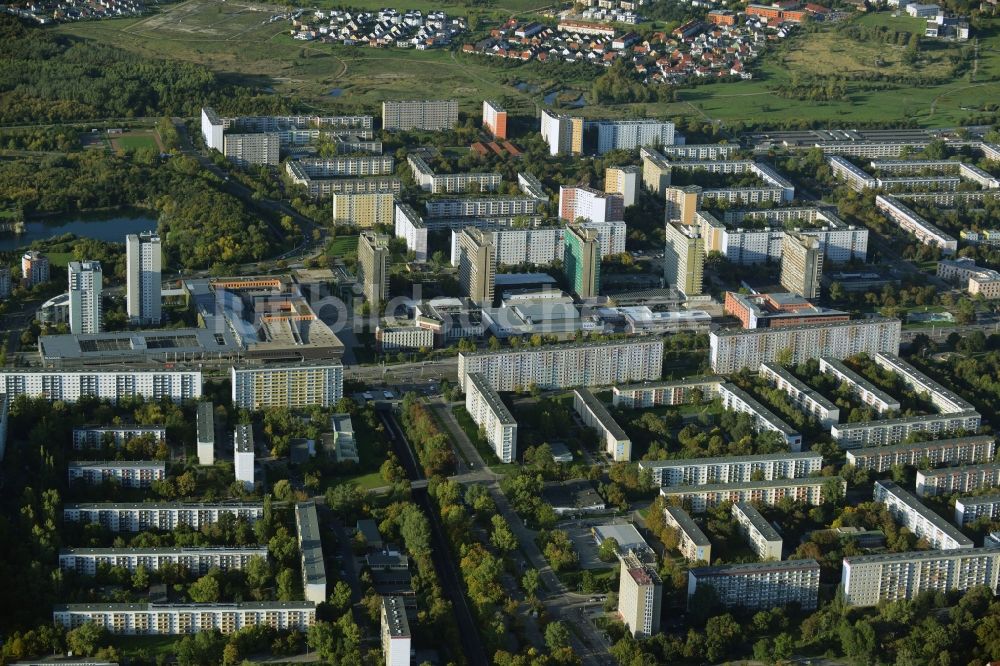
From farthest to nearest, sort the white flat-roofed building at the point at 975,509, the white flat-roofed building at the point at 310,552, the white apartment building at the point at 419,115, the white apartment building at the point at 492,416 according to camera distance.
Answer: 1. the white apartment building at the point at 419,115
2. the white apartment building at the point at 492,416
3. the white flat-roofed building at the point at 975,509
4. the white flat-roofed building at the point at 310,552

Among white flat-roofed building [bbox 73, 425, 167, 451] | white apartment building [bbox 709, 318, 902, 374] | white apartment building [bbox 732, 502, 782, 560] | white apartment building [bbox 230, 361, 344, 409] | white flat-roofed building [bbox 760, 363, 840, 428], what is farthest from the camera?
white apartment building [bbox 709, 318, 902, 374]

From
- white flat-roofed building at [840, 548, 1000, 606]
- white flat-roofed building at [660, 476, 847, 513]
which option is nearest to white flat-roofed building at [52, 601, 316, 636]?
white flat-roofed building at [660, 476, 847, 513]

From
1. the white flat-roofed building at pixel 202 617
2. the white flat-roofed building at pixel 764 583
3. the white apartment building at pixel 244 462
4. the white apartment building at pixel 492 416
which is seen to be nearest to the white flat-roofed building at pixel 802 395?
the white apartment building at pixel 492 416

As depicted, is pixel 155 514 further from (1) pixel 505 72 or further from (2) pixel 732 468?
(1) pixel 505 72

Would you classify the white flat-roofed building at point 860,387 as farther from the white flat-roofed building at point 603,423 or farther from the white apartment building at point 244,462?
the white apartment building at point 244,462

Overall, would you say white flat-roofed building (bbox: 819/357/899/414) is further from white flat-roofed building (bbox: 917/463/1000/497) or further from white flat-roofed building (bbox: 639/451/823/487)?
white flat-roofed building (bbox: 639/451/823/487)

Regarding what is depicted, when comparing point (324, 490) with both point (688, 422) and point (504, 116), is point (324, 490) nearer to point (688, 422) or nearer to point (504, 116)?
point (688, 422)

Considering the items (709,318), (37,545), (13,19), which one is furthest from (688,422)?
(13,19)

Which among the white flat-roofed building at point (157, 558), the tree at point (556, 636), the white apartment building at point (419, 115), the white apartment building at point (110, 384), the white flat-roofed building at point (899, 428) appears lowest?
the tree at point (556, 636)
